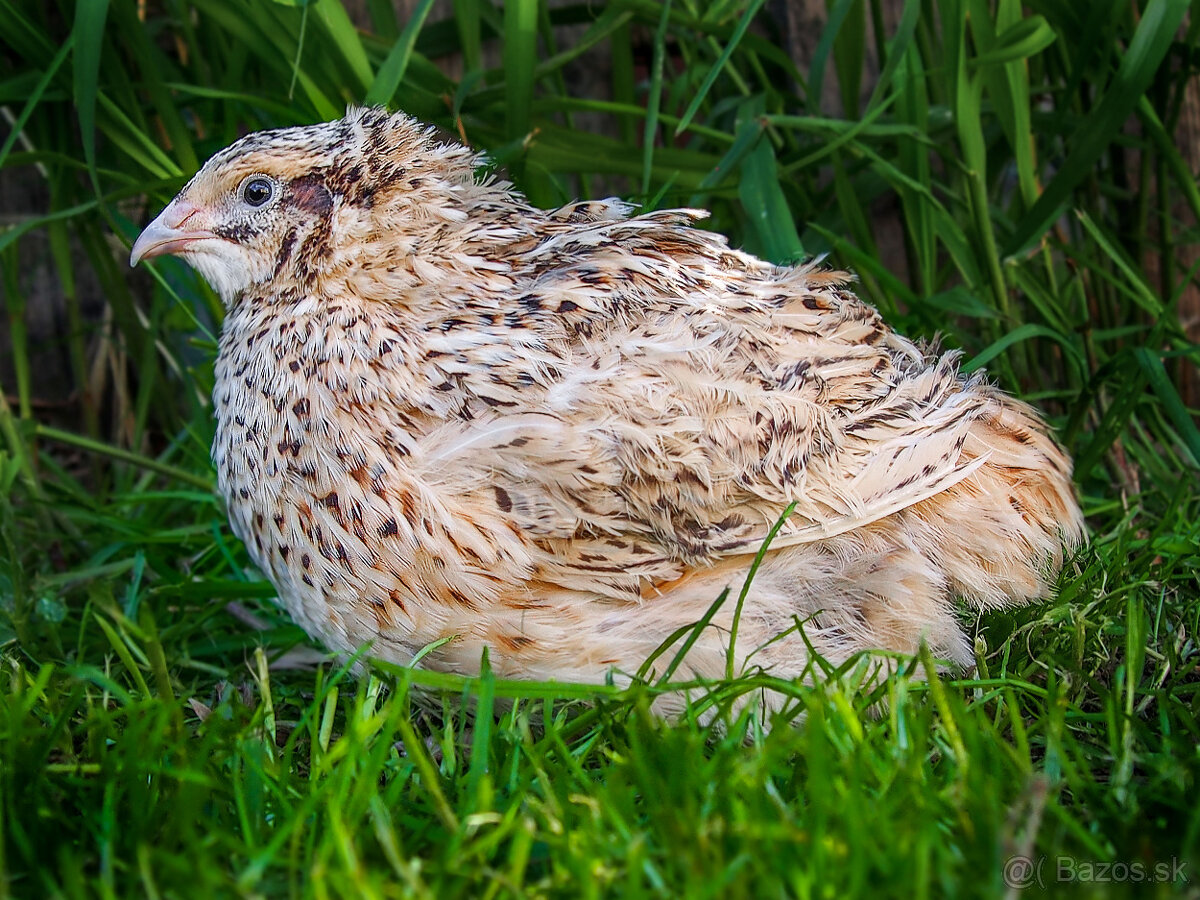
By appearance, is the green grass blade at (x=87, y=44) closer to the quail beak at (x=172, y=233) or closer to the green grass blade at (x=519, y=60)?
the quail beak at (x=172, y=233)

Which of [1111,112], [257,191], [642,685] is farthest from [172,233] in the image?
[1111,112]

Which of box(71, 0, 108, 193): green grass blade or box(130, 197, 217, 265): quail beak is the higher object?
box(71, 0, 108, 193): green grass blade

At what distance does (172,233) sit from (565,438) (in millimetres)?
957

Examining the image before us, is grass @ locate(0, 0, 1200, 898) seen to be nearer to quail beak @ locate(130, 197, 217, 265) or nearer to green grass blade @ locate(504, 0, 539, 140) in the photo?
green grass blade @ locate(504, 0, 539, 140)

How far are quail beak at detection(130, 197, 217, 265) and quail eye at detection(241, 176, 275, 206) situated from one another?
0.34 feet

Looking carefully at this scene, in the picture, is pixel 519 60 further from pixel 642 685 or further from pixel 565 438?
pixel 642 685

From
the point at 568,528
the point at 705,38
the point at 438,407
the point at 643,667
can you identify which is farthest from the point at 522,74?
the point at 643,667

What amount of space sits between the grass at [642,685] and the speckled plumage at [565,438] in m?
0.18

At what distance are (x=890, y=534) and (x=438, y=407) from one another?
0.86 meters

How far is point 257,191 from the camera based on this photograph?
2342 millimetres

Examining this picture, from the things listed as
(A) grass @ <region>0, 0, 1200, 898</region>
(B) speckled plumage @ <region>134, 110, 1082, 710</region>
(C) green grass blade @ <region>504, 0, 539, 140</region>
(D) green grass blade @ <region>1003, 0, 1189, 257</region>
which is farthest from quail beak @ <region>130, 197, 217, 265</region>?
(D) green grass blade @ <region>1003, 0, 1189, 257</region>

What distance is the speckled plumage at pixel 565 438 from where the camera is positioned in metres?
2.05

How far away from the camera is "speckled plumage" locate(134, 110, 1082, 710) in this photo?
80.9 inches

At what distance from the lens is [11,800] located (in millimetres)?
1627
